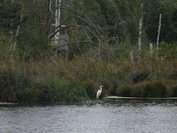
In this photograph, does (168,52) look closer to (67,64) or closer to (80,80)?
(67,64)

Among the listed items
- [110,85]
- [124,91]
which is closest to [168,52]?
[110,85]

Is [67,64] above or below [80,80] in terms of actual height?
above

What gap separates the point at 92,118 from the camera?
2669cm

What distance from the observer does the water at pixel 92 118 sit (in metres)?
23.4

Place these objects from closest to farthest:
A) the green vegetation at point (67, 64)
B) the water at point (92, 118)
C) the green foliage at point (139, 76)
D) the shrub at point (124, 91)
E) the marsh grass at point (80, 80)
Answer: the water at point (92, 118) < the marsh grass at point (80, 80) < the green vegetation at point (67, 64) < the shrub at point (124, 91) < the green foliage at point (139, 76)

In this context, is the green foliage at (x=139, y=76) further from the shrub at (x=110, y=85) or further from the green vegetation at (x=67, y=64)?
the shrub at (x=110, y=85)

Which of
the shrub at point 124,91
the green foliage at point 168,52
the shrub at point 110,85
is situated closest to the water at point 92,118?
the shrub at point 124,91

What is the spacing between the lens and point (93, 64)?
37.5 meters

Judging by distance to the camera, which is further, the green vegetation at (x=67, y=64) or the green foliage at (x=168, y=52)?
the green foliage at (x=168, y=52)

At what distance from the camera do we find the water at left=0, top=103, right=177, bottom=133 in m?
23.4

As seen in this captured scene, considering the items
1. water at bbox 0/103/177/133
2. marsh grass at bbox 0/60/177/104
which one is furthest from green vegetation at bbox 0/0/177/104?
water at bbox 0/103/177/133

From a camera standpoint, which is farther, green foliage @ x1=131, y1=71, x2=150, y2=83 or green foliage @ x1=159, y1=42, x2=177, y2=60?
green foliage @ x1=159, y1=42, x2=177, y2=60

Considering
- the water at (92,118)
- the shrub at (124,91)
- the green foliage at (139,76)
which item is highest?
the green foliage at (139,76)

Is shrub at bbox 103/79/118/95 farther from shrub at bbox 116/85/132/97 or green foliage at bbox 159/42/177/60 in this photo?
green foliage at bbox 159/42/177/60
